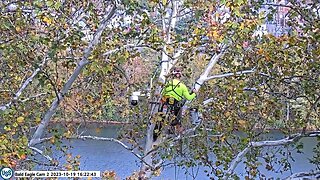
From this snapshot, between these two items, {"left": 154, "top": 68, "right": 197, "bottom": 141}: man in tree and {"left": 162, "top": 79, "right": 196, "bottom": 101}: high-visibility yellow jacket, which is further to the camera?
{"left": 154, "top": 68, "right": 197, "bottom": 141}: man in tree

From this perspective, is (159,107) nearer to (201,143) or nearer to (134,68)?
(201,143)

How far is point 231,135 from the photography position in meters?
5.35

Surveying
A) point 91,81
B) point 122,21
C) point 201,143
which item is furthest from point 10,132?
point 201,143

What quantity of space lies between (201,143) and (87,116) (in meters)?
1.17

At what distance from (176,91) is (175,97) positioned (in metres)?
0.10

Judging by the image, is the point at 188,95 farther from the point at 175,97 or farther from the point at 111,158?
the point at 111,158

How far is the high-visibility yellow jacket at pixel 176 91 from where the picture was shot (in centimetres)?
509

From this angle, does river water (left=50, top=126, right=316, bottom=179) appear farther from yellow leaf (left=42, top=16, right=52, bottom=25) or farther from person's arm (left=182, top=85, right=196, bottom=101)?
yellow leaf (left=42, top=16, right=52, bottom=25)

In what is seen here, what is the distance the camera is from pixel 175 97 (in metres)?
5.31

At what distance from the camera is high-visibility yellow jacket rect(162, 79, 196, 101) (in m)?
5.09
